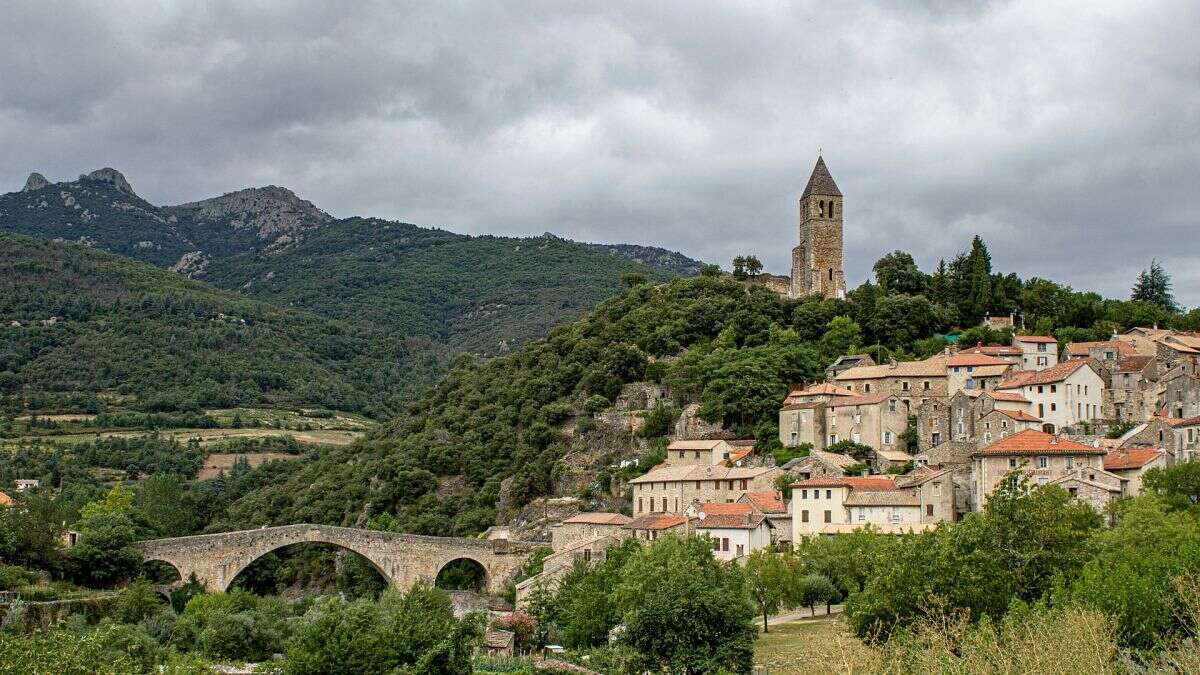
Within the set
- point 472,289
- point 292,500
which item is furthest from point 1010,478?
point 472,289

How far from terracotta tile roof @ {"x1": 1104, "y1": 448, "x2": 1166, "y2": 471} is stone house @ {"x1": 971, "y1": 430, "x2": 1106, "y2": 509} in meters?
0.43

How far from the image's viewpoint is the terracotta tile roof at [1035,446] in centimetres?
5131

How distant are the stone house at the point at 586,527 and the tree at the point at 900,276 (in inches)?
1111

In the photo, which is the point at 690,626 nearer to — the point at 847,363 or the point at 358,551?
the point at 358,551

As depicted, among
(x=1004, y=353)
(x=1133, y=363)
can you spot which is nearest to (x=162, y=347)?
(x=1004, y=353)

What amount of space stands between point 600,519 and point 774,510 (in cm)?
791

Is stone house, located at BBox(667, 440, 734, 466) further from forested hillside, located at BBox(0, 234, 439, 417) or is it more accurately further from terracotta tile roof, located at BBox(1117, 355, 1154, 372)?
forested hillside, located at BBox(0, 234, 439, 417)

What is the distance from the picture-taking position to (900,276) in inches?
3206

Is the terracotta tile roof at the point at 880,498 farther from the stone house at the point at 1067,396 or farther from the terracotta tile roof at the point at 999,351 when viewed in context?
the terracotta tile roof at the point at 999,351

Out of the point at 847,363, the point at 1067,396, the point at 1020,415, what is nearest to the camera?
the point at 1020,415

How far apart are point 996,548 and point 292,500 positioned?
2062 inches

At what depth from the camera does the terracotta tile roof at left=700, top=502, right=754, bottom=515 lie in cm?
5653

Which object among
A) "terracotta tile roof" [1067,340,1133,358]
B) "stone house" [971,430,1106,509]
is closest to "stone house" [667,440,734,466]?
"stone house" [971,430,1106,509]

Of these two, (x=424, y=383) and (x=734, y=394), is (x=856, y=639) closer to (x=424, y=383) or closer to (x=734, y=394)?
(x=734, y=394)
